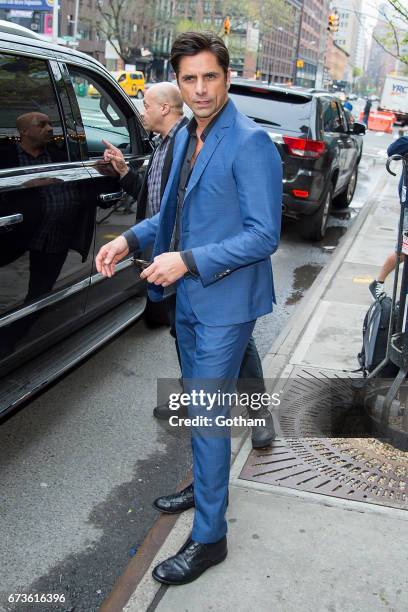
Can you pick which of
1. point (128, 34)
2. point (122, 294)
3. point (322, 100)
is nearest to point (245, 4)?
point (128, 34)

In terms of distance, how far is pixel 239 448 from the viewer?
12.2ft

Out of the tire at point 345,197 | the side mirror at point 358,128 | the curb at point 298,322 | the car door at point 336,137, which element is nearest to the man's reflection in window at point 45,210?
the curb at point 298,322

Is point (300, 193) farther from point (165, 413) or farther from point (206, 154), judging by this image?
point (206, 154)

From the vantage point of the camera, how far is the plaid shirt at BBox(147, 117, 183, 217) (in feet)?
13.4

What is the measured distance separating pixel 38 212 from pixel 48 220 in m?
0.11

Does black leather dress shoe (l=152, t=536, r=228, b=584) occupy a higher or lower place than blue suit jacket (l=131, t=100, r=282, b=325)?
lower

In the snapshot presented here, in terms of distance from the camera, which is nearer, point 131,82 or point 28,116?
point 28,116

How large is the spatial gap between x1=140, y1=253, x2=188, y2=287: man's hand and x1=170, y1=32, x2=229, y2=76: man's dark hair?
0.69 m

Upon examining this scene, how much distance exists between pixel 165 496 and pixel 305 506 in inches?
25.1

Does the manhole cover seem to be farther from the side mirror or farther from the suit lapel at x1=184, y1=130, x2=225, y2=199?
the side mirror

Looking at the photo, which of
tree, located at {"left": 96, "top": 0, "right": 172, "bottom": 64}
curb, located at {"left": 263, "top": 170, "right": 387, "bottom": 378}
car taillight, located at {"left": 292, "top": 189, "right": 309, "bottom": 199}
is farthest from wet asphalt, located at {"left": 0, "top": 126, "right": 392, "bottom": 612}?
tree, located at {"left": 96, "top": 0, "right": 172, "bottom": 64}

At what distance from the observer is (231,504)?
3186 mm

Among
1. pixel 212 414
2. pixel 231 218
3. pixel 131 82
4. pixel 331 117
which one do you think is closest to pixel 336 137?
pixel 331 117

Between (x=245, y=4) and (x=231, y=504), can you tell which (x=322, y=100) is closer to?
(x=231, y=504)
